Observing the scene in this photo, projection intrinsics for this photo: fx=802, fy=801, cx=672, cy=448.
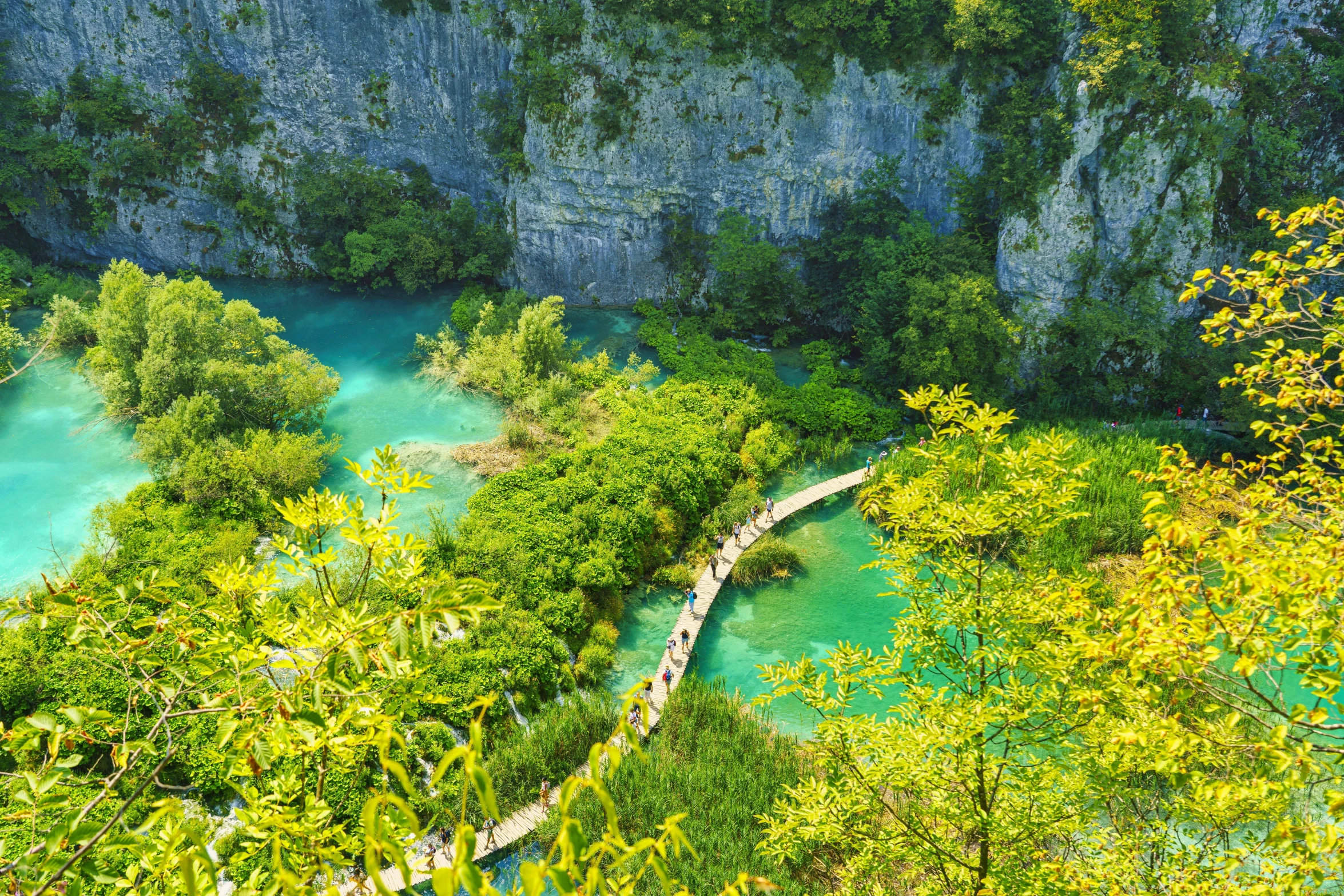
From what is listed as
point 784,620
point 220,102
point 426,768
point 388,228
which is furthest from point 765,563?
point 220,102

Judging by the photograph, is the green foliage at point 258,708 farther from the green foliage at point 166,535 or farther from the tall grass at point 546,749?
the green foliage at point 166,535

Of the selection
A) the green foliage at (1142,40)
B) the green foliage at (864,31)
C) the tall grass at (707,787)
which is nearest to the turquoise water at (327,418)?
the tall grass at (707,787)

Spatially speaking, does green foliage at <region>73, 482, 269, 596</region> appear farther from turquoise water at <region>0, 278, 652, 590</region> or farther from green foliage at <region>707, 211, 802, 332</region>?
green foliage at <region>707, 211, 802, 332</region>

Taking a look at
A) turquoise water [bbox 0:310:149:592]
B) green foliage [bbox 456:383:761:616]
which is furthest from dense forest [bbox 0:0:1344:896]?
turquoise water [bbox 0:310:149:592]

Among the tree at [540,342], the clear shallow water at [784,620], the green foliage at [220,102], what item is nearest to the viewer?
the clear shallow water at [784,620]

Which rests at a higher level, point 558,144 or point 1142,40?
point 1142,40

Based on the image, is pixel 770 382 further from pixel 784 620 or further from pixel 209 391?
pixel 209 391
